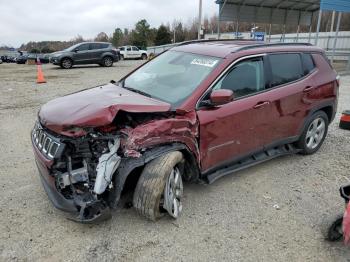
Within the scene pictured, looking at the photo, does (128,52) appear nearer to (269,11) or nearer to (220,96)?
(269,11)

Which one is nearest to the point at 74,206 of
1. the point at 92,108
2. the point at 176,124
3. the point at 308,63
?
the point at 92,108

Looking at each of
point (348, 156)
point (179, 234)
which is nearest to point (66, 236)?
point (179, 234)

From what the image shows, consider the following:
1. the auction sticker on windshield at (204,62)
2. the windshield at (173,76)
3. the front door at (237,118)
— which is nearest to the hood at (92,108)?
the windshield at (173,76)

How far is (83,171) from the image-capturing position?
3062 mm

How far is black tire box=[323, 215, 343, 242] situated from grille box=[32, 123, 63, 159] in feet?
8.74

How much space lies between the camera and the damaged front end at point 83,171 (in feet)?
9.72

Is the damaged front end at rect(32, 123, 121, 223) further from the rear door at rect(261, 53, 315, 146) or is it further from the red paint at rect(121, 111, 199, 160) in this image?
the rear door at rect(261, 53, 315, 146)

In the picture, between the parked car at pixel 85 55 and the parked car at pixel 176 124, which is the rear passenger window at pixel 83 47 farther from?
the parked car at pixel 176 124

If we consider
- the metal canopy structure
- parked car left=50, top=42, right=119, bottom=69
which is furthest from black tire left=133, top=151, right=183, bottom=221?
the metal canopy structure

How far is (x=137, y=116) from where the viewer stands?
330cm

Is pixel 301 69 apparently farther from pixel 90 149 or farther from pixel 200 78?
pixel 90 149

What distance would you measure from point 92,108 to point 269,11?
2409 cm

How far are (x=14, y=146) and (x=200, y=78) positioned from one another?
3.64m

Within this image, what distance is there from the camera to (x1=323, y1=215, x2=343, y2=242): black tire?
3.08m
